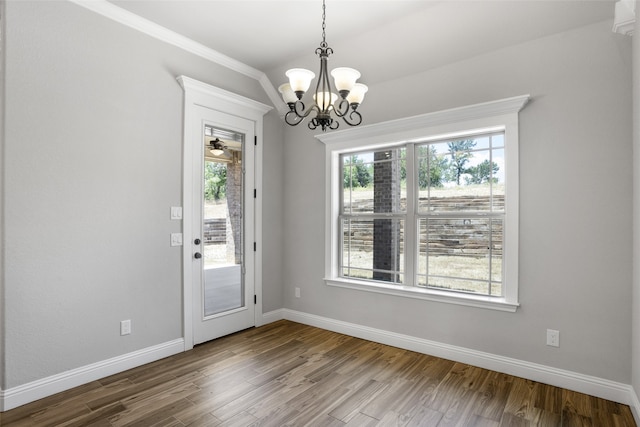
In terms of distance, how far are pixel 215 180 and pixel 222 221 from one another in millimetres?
444


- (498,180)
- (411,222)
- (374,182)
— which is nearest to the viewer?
(498,180)

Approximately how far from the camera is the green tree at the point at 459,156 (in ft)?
10.3

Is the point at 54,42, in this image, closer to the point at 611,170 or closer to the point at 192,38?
the point at 192,38

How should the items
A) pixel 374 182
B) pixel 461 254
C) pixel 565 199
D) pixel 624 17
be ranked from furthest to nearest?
pixel 374 182, pixel 461 254, pixel 565 199, pixel 624 17

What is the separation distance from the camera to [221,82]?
12.1ft

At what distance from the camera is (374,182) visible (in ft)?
12.4

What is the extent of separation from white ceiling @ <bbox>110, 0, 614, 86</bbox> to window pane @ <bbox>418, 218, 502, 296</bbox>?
1.50m

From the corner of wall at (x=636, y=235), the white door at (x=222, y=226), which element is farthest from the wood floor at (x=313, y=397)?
the white door at (x=222, y=226)

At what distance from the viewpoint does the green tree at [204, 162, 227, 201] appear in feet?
11.6

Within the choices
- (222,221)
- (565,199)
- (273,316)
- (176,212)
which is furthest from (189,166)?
(565,199)

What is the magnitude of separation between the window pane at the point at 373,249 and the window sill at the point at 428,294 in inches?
4.8

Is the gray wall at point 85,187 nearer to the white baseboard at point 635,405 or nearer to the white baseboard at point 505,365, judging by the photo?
the white baseboard at point 505,365

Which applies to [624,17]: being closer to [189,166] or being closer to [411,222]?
[411,222]

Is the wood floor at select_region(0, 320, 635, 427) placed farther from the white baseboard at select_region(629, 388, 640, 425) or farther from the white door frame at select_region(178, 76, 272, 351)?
the white door frame at select_region(178, 76, 272, 351)
